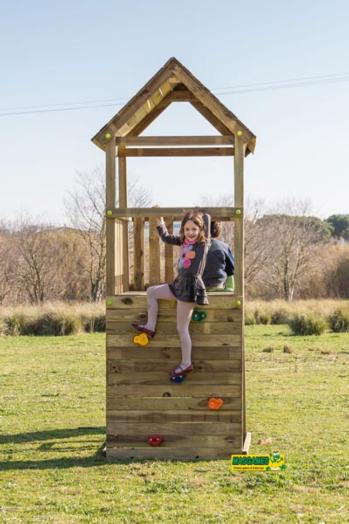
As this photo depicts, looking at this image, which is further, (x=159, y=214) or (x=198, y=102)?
(x=198, y=102)

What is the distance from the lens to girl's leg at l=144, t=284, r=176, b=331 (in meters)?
7.78

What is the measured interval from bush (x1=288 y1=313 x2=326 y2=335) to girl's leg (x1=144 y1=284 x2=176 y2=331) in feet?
52.4

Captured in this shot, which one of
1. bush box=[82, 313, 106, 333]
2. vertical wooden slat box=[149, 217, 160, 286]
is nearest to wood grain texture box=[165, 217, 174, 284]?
vertical wooden slat box=[149, 217, 160, 286]

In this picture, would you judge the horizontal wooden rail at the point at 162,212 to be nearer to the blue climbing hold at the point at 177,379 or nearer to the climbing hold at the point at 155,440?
the blue climbing hold at the point at 177,379

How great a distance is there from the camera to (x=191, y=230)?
7641 millimetres

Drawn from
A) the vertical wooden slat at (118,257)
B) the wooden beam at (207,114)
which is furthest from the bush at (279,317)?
the vertical wooden slat at (118,257)

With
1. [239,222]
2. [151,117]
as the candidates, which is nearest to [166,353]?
[239,222]

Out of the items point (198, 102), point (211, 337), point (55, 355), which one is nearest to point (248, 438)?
point (211, 337)

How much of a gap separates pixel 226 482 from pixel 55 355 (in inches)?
474

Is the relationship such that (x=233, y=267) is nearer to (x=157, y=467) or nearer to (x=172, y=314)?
(x=172, y=314)

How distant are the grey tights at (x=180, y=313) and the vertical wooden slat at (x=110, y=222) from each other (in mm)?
440

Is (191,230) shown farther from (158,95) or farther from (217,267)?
(158,95)

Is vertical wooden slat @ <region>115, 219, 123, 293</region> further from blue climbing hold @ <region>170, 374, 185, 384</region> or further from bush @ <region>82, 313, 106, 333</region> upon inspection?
bush @ <region>82, 313, 106, 333</region>

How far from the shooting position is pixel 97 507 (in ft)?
20.2
